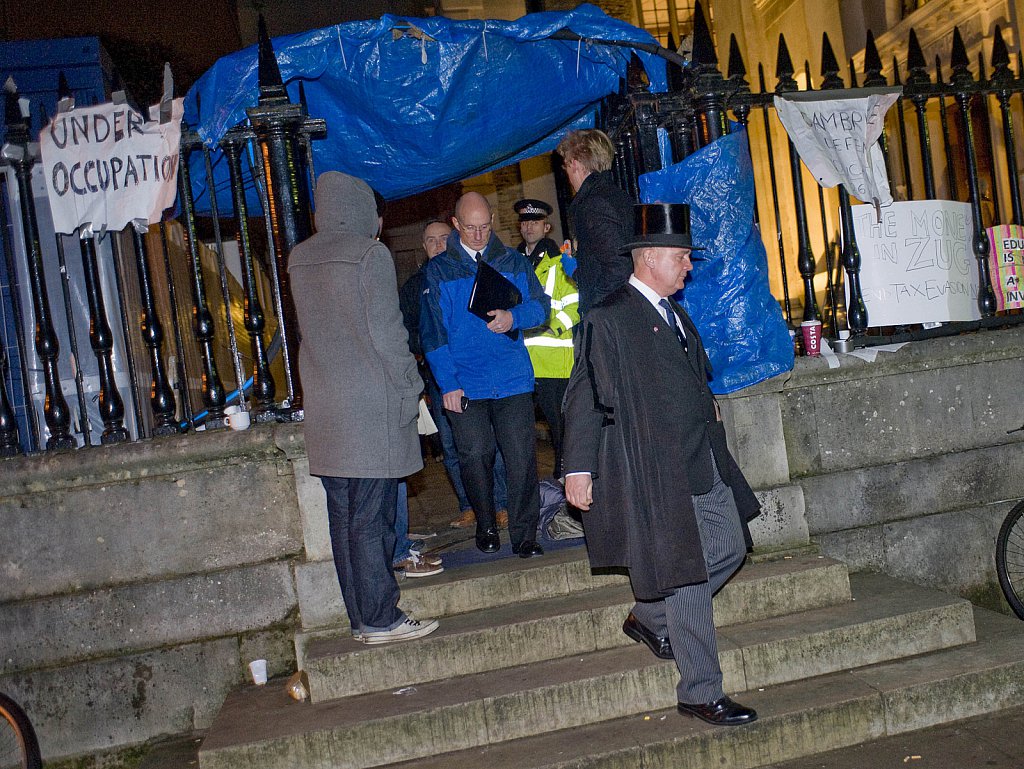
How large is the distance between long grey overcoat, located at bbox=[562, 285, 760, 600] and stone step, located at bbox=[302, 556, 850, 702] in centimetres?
82

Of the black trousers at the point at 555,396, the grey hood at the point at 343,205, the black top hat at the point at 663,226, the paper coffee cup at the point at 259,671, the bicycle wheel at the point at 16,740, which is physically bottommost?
the paper coffee cup at the point at 259,671

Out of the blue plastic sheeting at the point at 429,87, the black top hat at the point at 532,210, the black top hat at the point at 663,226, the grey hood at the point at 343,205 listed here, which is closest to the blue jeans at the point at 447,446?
the black top hat at the point at 532,210

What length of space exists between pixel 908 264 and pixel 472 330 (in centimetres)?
284

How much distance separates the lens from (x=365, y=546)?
4.39 metres

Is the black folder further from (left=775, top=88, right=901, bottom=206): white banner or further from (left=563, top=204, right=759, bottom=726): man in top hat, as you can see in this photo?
(left=775, top=88, right=901, bottom=206): white banner

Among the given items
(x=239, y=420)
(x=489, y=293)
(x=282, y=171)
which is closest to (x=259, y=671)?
(x=239, y=420)

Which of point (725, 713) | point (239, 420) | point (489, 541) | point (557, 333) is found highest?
point (557, 333)

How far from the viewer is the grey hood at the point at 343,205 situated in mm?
4402

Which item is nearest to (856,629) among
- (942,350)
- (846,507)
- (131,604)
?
(846,507)

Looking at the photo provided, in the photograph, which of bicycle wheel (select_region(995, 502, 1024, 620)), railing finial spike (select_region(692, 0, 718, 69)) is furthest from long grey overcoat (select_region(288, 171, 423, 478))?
bicycle wheel (select_region(995, 502, 1024, 620))

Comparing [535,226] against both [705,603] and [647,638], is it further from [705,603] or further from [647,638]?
[705,603]

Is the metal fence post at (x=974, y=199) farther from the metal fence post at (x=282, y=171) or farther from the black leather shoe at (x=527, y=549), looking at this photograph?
the metal fence post at (x=282, y=171)

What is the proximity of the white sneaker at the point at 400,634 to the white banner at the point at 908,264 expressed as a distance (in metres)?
3.39

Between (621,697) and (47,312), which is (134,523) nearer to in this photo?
(47,312)
